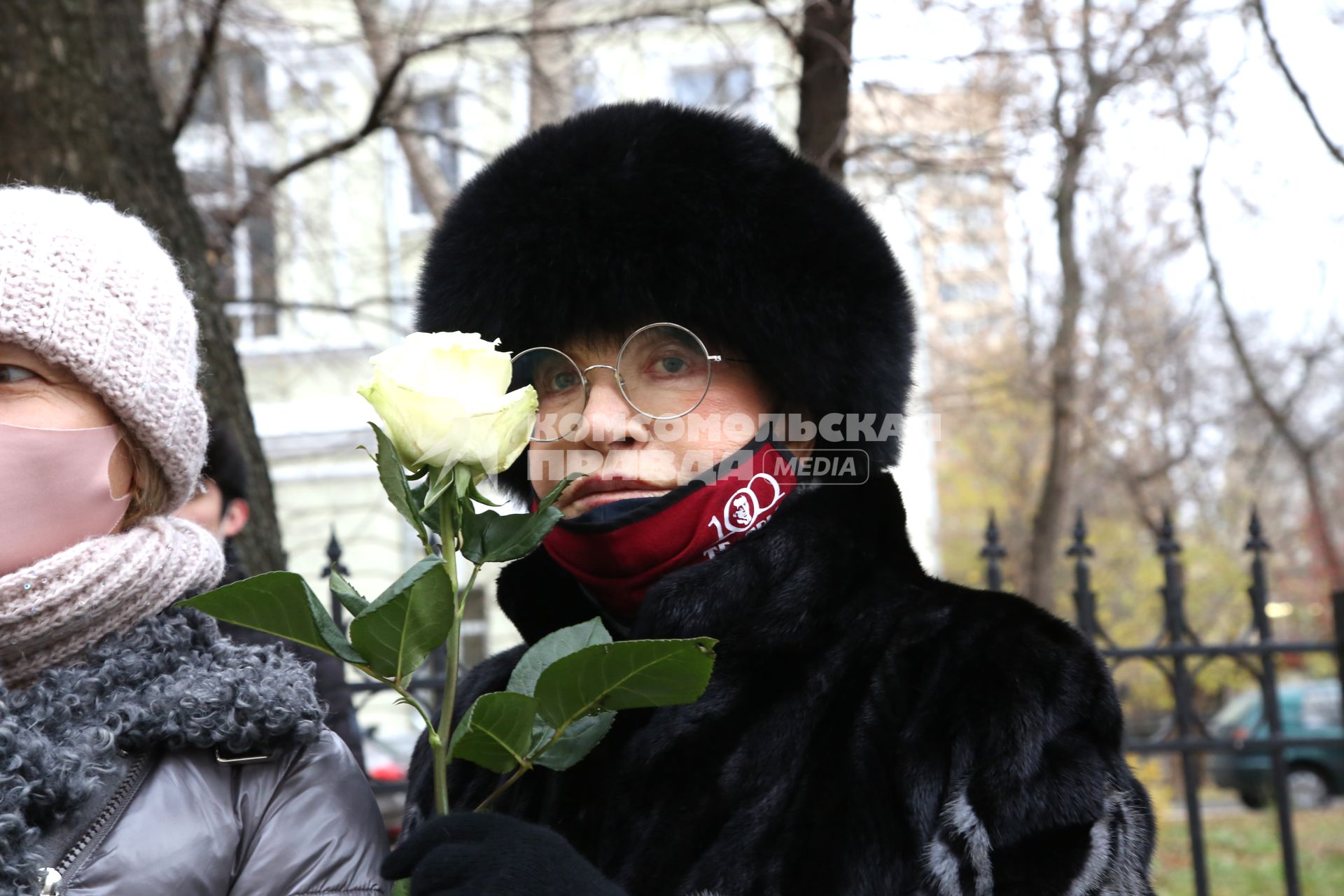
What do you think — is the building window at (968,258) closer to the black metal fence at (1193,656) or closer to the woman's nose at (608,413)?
the black metal fence at (1193,656)

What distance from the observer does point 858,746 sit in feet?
5.76

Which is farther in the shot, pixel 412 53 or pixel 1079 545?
pixel 412 53

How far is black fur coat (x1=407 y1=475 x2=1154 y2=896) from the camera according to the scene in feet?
5.30

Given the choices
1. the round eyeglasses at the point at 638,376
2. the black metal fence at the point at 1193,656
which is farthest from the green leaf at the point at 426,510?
the black metal fence at the point at 1193,656

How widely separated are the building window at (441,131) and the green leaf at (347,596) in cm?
477

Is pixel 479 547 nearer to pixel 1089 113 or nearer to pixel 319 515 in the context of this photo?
pixel 1089 113

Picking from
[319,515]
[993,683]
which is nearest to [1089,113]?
[993,683]

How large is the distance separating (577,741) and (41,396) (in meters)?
0.79

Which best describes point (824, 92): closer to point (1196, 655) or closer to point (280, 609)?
point (1196, 655)

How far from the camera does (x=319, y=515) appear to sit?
13562 mm

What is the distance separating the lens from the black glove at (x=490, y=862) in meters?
1.37

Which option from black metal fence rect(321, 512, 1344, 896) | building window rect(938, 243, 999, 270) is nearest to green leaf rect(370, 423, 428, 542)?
black metal fence rect(321, 512, 1344, 896)

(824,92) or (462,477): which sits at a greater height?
(824,92)

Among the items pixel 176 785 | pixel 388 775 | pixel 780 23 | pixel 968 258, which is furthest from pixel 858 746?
pixel 968 258
